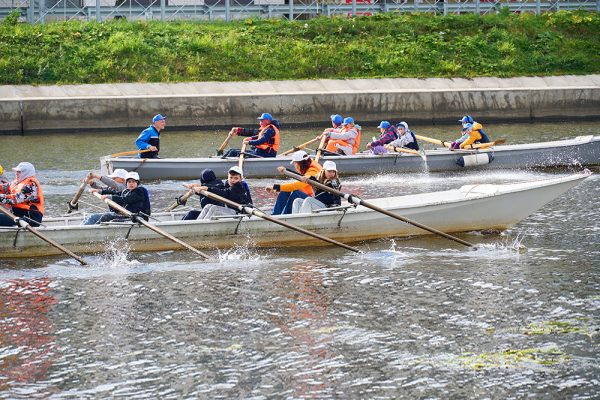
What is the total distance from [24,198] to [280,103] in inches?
765

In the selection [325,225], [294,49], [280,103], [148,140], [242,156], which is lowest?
[325,225]

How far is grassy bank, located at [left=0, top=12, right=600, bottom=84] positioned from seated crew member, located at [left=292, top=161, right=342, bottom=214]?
20.7 metres

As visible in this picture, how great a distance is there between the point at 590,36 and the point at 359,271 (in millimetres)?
29847

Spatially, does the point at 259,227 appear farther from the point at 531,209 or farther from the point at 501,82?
the point at 501,82

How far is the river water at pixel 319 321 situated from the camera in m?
14.3

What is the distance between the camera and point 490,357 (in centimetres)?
1509

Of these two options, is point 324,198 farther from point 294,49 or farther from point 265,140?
point 294,49

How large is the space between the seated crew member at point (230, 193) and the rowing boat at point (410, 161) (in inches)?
312

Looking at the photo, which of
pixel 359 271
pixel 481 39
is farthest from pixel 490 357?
pixel 481 39

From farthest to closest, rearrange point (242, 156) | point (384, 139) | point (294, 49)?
point (294, 49), point (384, 139), point (242, 156)

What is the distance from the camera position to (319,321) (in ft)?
55.2

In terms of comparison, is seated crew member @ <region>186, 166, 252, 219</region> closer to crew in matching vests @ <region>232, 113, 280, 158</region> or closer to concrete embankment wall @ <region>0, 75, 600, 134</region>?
crew in matching vests @ <region>232, 113, 280, 158</region>

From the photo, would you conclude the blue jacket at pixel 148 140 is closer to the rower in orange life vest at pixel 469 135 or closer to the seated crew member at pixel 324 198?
the rower in orange life vest at pixel 469 135

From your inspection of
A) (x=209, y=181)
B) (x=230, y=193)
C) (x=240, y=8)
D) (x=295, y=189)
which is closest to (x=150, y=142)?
(x=209, y=181)
